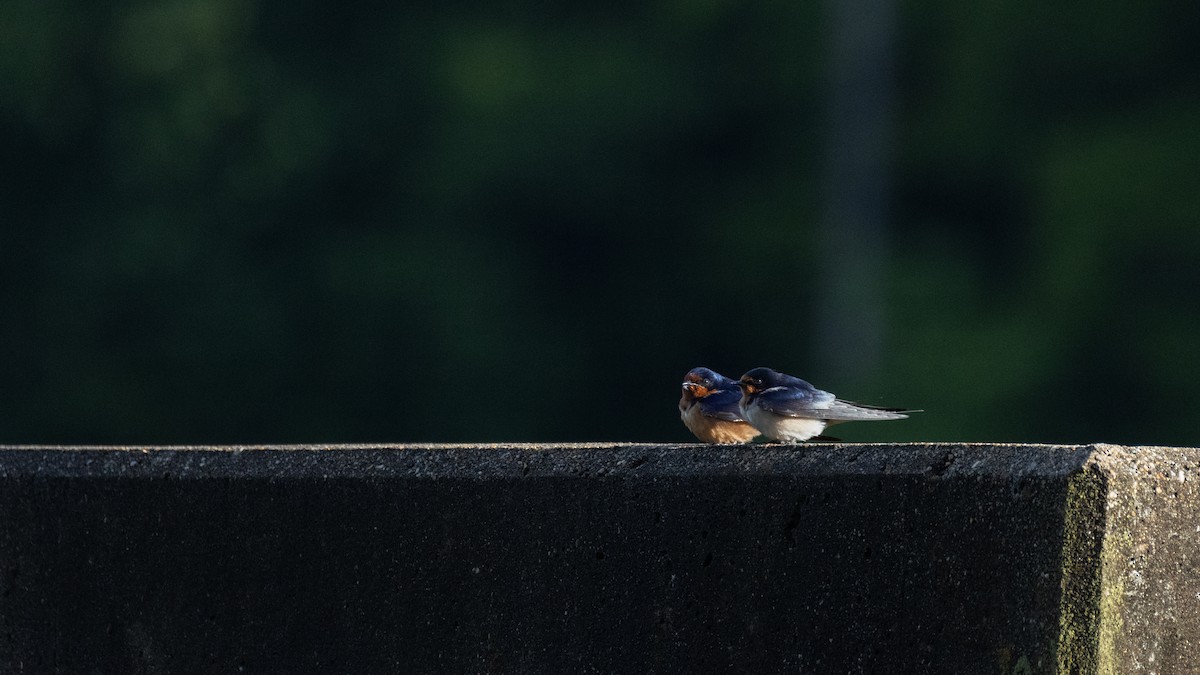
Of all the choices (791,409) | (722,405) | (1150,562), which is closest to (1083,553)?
(1150,562)

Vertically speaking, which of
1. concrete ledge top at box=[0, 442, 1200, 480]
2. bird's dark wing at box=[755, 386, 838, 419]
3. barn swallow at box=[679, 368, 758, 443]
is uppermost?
concrete ledge top at box=[0, 442, 1200, 480]

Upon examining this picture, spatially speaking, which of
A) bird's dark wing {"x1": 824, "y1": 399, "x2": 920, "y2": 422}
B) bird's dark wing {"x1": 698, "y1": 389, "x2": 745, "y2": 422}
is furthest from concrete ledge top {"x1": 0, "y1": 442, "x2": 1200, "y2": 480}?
bird's dark wing {"x1": 698, "y1": 389, "x2": 745, "y2": 422}

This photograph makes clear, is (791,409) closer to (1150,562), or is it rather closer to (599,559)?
(599,559)

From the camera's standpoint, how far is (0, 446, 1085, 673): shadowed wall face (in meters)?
2.54

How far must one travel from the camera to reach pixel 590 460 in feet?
9.77

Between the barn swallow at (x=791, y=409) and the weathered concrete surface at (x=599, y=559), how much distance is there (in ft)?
1.82

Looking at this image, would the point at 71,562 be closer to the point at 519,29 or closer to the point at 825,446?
the point at 825,446

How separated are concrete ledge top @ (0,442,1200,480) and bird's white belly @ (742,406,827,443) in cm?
55

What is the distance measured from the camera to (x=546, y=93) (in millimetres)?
21969

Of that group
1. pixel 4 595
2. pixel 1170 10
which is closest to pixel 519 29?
pixel 1170 10

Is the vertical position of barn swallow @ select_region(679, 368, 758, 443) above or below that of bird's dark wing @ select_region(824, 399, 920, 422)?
below

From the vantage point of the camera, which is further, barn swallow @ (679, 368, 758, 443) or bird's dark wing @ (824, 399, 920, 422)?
barn swallow @ (679, 368, 758, 443)

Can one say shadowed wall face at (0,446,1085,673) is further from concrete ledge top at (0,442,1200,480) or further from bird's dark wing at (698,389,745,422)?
bird's dark wing at (698,389,745,422)

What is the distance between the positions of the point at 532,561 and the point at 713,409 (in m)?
1.21
